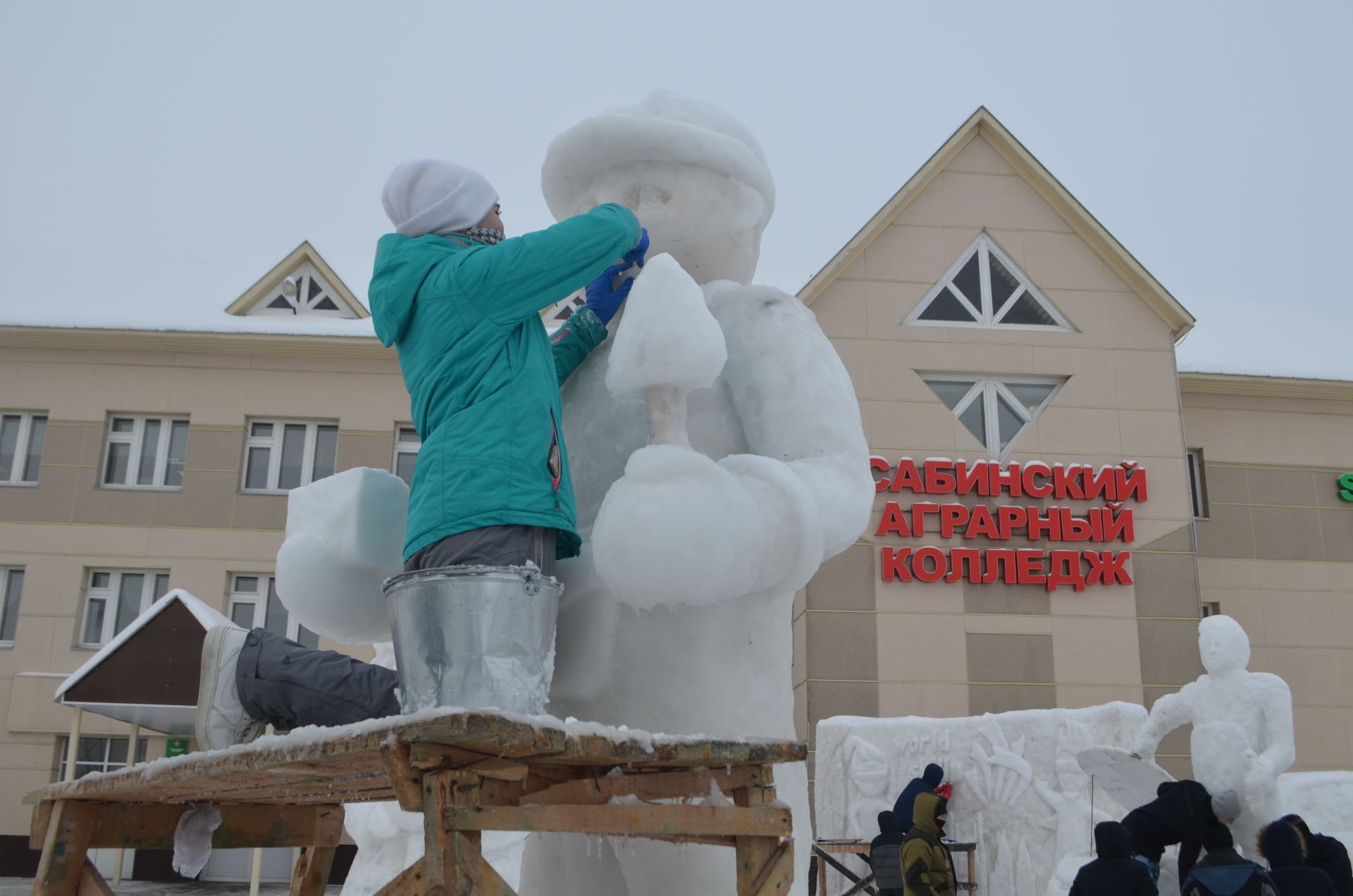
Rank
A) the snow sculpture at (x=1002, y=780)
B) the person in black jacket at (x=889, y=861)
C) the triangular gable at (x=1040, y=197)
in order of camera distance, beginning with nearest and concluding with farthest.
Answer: the person in black jacket at (x=889, y=861) < the snow sculpture at (x=1002, y=780) < the triangular gable at (x=1040, y=197)

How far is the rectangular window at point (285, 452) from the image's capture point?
15117 mm

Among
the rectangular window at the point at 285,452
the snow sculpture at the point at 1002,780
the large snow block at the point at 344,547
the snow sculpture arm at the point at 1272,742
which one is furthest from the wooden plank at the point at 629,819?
the rectangular window at the point at 285,452

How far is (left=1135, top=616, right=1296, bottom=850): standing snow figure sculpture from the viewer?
5.75 metres

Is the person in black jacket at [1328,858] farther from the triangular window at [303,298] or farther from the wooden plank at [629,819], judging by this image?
the triangular window at [303,298]

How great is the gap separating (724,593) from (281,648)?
2.82 ft

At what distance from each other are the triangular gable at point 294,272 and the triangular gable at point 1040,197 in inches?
254

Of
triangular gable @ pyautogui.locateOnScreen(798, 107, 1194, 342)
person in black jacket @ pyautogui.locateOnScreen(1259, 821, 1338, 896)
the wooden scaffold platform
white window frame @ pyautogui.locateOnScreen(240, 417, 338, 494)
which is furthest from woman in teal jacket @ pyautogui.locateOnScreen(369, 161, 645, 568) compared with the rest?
white window frame @ pyautogui.locateOnScreen(240, 417, 338, 494)

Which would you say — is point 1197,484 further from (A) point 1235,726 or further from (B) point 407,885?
(B) point 407,885

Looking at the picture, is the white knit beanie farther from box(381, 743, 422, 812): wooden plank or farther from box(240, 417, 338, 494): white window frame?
box(240, 417, 338, 494): white window frame

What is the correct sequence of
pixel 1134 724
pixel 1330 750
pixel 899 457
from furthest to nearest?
pixel 1330 750, pixel 899 457, pixel 1134 724

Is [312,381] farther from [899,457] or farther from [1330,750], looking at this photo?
[1330,750]

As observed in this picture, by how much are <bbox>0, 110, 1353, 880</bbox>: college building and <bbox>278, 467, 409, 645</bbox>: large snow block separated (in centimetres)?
1062

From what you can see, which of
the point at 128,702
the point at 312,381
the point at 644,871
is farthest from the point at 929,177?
the point at 644,871

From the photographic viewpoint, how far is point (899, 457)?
1323 cm
